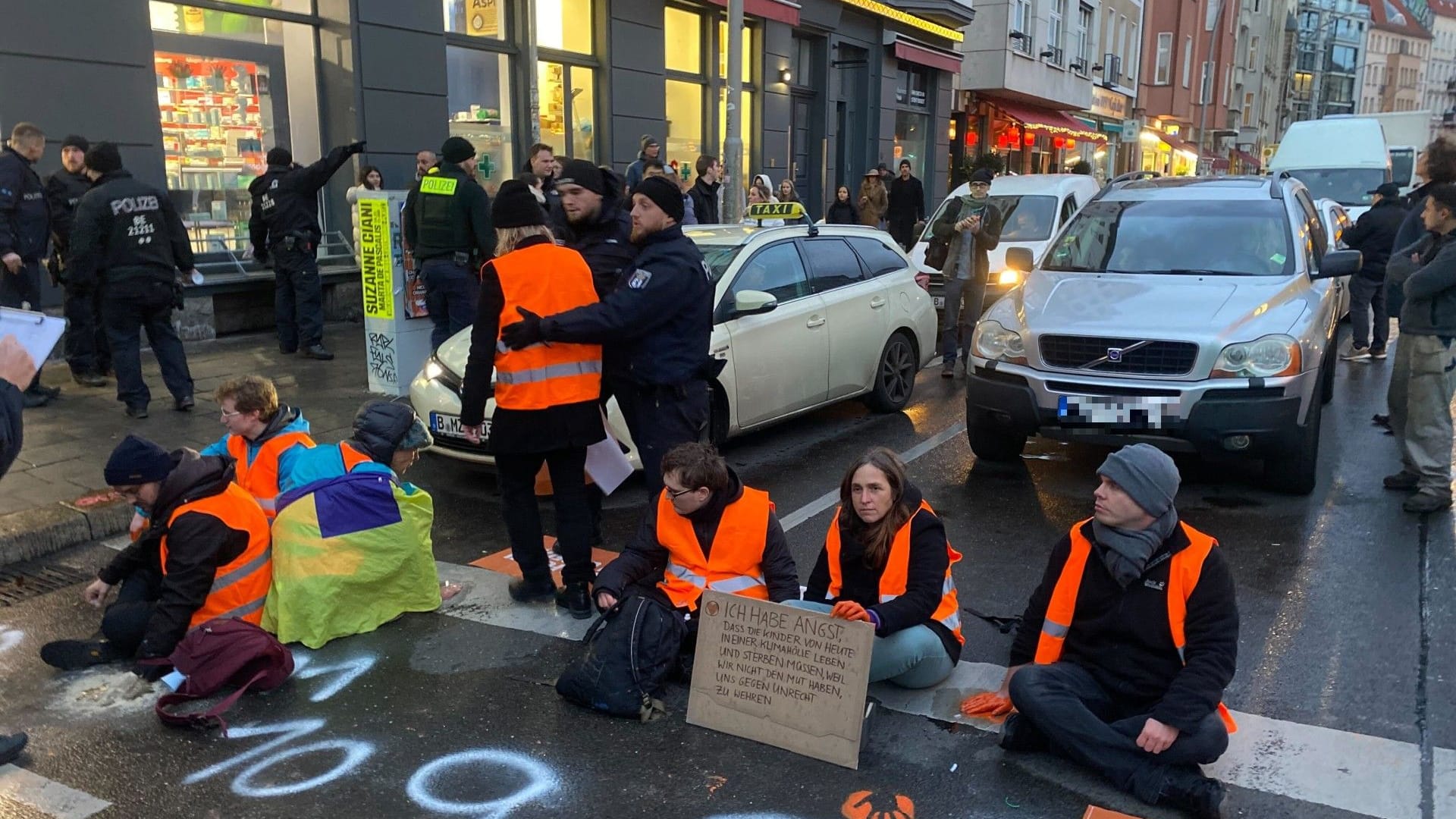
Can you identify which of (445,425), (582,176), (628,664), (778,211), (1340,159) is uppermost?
(1340,159)

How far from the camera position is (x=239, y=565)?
4043 mm

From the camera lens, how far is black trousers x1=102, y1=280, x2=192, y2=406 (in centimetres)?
723

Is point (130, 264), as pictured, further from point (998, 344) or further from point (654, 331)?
point (998, 344)

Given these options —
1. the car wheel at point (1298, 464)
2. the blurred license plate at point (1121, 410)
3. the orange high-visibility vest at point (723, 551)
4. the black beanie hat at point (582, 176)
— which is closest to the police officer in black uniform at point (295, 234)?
the black beanie hat at point (582, 176)

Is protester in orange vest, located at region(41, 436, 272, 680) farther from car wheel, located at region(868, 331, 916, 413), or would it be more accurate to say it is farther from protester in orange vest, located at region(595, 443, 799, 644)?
car wheel, located at region(868, 331, 916, 413)

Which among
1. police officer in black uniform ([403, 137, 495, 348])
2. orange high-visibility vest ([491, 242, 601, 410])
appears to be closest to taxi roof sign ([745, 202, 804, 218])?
police officer in black uniform ([403, 137, 495, 348])

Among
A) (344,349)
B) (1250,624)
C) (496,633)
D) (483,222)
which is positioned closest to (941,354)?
(483,222)

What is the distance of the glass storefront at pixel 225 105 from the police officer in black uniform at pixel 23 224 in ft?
6.89

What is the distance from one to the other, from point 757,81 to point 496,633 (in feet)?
49.5

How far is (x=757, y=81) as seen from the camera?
59.1ft

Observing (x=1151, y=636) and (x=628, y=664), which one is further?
(x=628, y=664)

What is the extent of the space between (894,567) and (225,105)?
9.54m

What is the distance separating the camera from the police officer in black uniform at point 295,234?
30.7 feet

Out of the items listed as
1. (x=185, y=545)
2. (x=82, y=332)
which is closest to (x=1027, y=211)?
(x=82, y=332)
